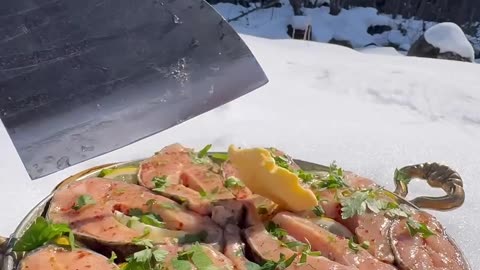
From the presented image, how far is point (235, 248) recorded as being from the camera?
1.00 m

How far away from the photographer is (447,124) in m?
2.44

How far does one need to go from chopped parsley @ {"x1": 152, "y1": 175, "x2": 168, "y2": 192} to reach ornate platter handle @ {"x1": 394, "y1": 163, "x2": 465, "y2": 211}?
469 millimetres

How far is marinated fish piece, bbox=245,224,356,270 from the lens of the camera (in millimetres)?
963

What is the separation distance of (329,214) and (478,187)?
1.01 metres

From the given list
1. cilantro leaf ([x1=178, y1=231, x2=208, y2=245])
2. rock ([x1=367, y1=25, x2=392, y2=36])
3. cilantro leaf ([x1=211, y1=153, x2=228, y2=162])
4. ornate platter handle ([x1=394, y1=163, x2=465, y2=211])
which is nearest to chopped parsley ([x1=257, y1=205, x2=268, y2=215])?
cilantro leaf ([x1=178, y1=231, x2=208, y2=245])

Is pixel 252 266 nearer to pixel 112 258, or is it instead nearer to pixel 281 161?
pixel 112 258

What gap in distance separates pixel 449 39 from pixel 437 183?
2.96 m

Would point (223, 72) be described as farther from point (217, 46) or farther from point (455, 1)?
point (455, 1)

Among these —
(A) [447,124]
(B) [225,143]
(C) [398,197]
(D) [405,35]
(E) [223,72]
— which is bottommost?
(D) [405,35]

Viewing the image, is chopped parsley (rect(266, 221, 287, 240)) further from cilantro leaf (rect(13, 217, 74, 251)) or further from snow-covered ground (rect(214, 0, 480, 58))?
snow-covered ground (rect(214, 0, 480, 58))

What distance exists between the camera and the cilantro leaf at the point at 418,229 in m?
1.08

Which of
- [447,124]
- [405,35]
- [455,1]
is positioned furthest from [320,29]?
[447,124]

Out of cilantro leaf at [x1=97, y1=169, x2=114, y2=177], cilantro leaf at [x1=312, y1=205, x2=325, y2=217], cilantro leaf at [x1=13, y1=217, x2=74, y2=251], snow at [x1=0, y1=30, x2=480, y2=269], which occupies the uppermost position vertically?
cilantro leaf at [x1=13, y1=217, x2=74, y2=251]

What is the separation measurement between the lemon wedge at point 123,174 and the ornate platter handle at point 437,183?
1.68 feet
